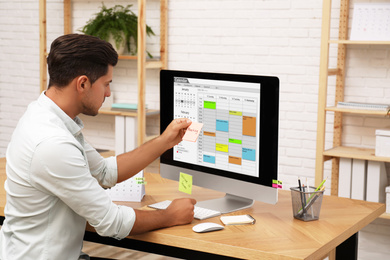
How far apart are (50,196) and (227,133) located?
684 millimetres

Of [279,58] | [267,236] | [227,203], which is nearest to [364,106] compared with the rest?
[279,58]

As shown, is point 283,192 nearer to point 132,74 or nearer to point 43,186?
point 43,186

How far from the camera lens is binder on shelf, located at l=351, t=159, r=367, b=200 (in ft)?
11.3

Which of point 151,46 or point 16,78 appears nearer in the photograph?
point 151,46

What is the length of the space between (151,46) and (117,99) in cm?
52

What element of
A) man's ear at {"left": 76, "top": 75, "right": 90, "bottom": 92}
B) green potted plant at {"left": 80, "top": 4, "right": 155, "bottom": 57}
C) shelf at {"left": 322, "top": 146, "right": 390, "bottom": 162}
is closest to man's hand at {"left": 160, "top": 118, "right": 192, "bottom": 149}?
man's ear at {"left": 76, "top": 75, "right": 90, "bottom": 92}

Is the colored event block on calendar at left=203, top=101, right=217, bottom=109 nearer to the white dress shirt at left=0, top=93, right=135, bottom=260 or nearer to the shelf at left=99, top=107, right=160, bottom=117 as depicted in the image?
the white dress shirt at left=0, top=93, right=135, bottom=260

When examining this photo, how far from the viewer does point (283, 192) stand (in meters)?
2.36

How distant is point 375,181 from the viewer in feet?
11.2

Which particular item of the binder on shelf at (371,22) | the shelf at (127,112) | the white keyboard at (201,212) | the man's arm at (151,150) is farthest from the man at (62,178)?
the shelf at (127,112)

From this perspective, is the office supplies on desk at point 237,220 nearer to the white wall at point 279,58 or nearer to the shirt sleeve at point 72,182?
the shirt sleeve at point 72,182

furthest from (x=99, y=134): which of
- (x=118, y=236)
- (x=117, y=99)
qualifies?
(x=118, y=236)

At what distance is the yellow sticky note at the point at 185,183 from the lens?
7.20 feet

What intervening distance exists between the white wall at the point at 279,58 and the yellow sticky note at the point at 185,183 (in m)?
1.83
